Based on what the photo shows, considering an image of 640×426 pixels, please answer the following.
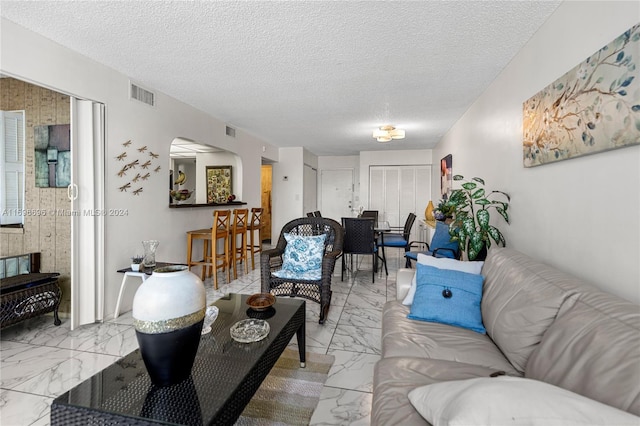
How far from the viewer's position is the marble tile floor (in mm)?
1657

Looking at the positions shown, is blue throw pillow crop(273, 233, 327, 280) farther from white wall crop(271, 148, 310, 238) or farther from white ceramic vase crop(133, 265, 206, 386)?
white wall crop(271, 148, 310, 238)

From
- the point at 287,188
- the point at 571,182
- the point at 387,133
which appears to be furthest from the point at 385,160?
the point at 571,182

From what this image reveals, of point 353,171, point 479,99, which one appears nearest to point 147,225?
point 479,99

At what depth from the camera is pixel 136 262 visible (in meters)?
2.99

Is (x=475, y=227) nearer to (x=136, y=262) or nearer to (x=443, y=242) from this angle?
(x=443, y=242)

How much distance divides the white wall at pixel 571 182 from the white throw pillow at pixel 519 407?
961mm

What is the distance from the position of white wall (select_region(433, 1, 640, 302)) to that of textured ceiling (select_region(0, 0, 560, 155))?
277mm

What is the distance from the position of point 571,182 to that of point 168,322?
2200 mm

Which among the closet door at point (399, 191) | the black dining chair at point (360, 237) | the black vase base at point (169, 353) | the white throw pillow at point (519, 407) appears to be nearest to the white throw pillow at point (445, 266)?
the white throw pillow at point (519, 407)

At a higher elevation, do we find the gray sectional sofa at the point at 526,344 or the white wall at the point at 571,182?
the white wall at the point at 571,182

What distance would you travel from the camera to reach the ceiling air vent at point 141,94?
3.18 m

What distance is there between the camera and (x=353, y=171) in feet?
27.9

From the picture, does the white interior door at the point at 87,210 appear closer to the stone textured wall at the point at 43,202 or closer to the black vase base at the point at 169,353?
the stone textured wall at the point at 43,202

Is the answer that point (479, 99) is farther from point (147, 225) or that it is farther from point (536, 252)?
point (147, 225)
